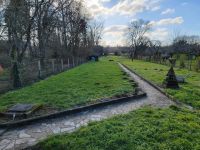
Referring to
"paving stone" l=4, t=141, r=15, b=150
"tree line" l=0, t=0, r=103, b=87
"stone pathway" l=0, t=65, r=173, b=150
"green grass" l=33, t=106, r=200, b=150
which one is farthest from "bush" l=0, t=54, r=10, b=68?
"green grass" l=33, t=106, r=200, b=150

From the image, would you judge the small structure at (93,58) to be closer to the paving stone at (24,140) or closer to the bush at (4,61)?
the bush at (4,61)

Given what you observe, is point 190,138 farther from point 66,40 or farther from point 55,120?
point 66,40

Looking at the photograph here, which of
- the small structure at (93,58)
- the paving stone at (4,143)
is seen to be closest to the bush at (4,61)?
the paving stone at (4,143)

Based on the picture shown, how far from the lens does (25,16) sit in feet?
42.2

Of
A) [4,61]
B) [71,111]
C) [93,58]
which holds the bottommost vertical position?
[71,111]

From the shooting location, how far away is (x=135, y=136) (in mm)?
4121

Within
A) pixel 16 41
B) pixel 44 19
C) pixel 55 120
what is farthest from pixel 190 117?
pixel 44 19

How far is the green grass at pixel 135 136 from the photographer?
3.81 metres

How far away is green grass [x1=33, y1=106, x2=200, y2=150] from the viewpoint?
381 centimetres

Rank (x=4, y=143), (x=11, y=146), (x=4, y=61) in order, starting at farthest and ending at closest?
(x=4, y=61), (x=4, y=143), (x=11, y=146)

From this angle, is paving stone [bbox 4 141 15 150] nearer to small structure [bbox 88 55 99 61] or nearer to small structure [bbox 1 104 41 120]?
small structure [bbox 1 104 41 120]

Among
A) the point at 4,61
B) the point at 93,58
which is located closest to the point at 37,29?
the point at 4,61

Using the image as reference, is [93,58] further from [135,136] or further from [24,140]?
[135,136]

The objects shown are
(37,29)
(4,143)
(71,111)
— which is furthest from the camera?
(37,29)
